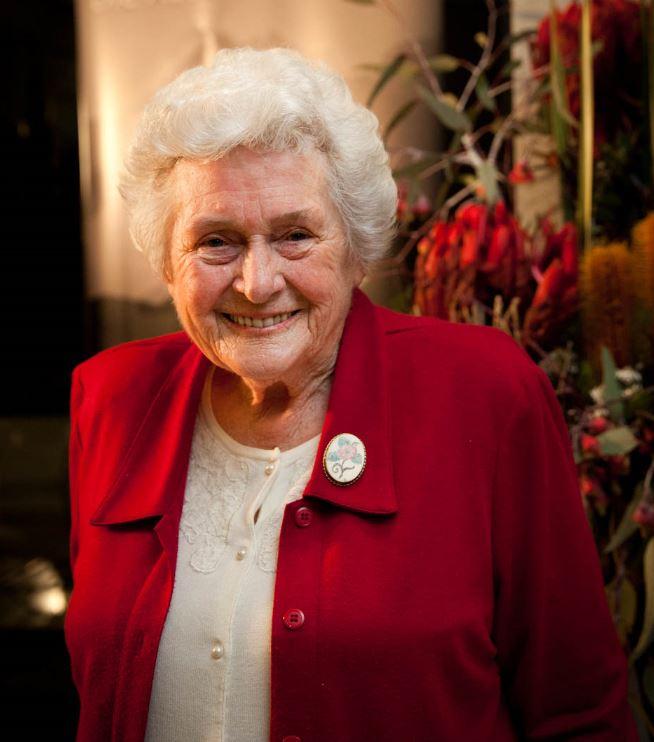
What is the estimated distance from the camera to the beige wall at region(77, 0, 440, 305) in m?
2.17

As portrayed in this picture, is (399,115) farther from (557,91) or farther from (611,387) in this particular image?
(611,387)

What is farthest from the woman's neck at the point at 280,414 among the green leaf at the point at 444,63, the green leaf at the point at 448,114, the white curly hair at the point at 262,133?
the green leaf at the point at 444,63

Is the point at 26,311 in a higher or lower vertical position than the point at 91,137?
lower

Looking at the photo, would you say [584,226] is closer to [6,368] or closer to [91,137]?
[91,137]

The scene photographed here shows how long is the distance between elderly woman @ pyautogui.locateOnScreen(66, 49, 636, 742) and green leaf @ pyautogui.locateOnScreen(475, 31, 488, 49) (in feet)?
2.95

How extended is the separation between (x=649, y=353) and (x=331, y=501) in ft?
2.27

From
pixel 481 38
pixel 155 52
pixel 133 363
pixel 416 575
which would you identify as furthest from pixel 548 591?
pixel 155 52

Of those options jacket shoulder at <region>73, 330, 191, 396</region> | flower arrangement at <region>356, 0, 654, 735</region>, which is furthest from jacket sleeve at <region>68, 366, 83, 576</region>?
flower arrangement at <region>356, 0, 654, 735</region>

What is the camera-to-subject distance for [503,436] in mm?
1252

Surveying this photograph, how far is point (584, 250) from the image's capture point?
1640 mm

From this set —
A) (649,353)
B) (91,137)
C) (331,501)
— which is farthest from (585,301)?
(91,137)

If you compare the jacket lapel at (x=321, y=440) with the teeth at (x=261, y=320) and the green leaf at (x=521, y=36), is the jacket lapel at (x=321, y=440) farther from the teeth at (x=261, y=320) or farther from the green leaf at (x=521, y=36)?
the green leaf at (x=521, y=36)

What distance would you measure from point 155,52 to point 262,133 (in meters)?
1.18

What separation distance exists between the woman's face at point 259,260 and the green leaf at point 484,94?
81 cm
